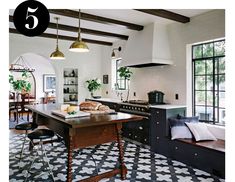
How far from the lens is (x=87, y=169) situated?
3191mm

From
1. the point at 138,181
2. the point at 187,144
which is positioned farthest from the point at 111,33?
the point at 138,181

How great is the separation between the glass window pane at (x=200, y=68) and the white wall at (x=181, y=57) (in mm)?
150

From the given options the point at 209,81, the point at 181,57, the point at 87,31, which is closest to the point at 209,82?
the point at 209,81

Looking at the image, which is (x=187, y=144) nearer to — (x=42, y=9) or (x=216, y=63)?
(x=216, y=63)

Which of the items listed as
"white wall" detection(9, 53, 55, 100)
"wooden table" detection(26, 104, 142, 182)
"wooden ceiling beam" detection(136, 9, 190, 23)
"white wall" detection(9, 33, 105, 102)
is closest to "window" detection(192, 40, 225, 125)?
"wooden ceiling beam" detection(136, 9, 190, 23)

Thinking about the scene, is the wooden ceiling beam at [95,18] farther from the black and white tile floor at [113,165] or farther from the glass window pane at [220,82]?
the black and white tile floor at [113,165]

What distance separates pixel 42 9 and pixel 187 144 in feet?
9.81

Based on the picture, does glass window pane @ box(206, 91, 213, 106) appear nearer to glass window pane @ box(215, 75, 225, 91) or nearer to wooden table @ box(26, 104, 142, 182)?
glass window pane @ box(215, 75, 225, 91)

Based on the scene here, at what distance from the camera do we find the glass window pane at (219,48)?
12.3ft

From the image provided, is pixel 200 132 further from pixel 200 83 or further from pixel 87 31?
pixel 87 31

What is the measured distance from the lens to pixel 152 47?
444 centimetres

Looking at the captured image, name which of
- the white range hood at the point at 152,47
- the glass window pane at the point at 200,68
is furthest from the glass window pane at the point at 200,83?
the white range hood at the point at 152,47

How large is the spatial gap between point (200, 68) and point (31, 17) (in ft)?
11.7

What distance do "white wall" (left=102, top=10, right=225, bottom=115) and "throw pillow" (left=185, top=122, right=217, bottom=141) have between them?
0.71 metres
